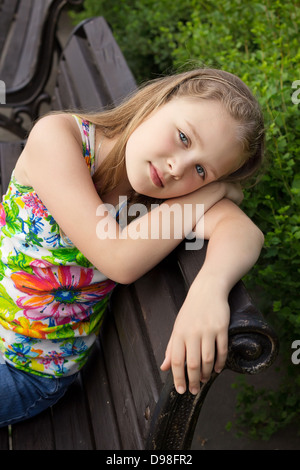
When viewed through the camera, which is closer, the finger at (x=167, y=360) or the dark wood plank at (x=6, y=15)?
the finger at (x=167, y=360)

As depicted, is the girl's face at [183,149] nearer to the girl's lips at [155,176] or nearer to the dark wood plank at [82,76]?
the girl's lips at [155,176]

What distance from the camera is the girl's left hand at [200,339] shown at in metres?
1.16

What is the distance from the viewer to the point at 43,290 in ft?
5.78

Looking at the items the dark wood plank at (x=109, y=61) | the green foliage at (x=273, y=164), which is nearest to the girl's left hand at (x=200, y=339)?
the green foliage at (x=273, y=164)

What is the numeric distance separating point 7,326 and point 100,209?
54cm

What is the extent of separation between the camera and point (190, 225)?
1.50m

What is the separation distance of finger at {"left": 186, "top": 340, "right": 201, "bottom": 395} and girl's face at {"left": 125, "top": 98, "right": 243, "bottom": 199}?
0.48 meters

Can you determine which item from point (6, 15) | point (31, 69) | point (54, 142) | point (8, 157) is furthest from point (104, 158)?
point (6, 15)

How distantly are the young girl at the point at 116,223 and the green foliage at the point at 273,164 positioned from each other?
37cm

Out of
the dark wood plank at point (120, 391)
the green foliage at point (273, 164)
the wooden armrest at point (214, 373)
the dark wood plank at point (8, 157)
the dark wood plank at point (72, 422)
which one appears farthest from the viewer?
the dark wood plank at point (8, 157)

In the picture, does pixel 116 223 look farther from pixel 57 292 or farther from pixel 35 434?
pixel 35 434

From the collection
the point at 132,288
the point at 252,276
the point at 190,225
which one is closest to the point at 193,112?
the point at 190,225

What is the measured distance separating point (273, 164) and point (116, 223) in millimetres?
760

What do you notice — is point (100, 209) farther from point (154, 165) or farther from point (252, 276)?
point (252, 276)
